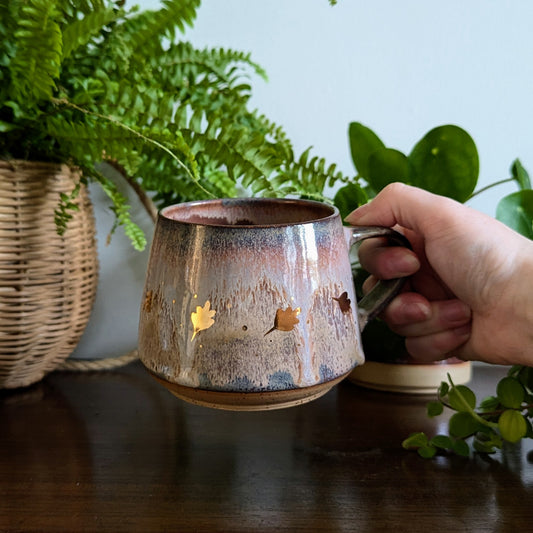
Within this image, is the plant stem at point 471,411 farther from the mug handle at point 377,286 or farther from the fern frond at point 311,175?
the fern frond at point 311,175

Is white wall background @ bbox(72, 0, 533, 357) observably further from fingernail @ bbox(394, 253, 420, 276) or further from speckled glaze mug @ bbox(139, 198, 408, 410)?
speckled glaze mug @ bbox(139, 198, 408, 410)

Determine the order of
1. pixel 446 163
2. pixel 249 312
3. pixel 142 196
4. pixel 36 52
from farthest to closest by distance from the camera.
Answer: pixel 142 196 < pixel 446 163 < pixel 36 52 < pixel 249 312

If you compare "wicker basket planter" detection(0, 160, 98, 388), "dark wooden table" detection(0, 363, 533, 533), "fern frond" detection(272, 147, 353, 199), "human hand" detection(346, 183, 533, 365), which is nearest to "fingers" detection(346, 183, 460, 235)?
"human hand" detection(346, 183, 533, 365)

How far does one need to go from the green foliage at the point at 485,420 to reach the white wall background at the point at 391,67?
1.15 ft

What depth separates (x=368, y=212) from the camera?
658 millimetres

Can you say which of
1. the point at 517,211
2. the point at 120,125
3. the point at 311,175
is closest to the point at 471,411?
the point at 517,211

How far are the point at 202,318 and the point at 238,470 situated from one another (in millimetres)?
208

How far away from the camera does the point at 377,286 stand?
64cm

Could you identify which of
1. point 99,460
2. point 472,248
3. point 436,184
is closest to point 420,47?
point 436,184

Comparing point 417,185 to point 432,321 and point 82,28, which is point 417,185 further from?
point 82,28

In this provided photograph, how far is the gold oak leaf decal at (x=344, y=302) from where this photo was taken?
1.68 ft

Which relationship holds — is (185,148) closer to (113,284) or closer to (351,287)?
(351,287)

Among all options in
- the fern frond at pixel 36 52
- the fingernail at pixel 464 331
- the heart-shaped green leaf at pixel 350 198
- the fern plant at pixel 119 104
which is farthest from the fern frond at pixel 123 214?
the fingernail at pixel 464 331

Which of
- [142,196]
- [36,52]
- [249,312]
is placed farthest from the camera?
[142,196]
